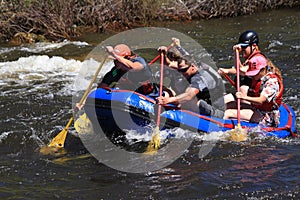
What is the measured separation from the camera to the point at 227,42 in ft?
45.7

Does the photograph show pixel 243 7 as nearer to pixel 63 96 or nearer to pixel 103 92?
pixel 63 96

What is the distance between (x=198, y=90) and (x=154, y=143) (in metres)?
0.91

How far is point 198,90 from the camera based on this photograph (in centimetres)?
698

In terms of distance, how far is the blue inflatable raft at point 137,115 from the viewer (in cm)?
691

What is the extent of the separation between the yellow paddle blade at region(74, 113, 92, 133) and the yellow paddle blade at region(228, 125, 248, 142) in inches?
79.1

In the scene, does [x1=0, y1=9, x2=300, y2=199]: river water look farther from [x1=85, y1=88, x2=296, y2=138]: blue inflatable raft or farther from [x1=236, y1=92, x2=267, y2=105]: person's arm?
[x1=236, y1=92, x2=267, y2=105]: person's arm

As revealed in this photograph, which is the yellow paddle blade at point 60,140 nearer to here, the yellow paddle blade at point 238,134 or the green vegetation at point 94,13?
the yellow paddle blade at point 238,134

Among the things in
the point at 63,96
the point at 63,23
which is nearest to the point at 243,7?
the point at 63,23

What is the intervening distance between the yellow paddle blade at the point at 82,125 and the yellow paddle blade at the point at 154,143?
3.32ft

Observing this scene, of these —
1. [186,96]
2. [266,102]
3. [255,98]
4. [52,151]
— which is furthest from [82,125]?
[266,102]

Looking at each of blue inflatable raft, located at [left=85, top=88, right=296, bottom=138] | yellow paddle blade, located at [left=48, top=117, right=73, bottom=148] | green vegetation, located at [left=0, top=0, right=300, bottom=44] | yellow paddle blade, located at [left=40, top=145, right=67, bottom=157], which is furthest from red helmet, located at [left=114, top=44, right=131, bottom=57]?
green vegetation, located at [left=0, top=0, right=300, bottom=44]

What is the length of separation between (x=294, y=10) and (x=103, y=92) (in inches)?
508

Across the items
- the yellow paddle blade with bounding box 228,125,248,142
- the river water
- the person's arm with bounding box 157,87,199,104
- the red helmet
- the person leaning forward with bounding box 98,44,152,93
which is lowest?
the river water

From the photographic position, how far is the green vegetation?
1482cm
